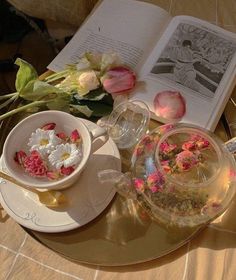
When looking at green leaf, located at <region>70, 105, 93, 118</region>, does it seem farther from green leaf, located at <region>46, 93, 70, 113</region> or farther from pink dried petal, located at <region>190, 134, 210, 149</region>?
pink dried petal, located at <region>190, 134, 210, 149</region>

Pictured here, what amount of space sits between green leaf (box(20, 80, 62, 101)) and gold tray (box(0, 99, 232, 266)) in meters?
0.22

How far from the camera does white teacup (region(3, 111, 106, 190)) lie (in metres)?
0.50

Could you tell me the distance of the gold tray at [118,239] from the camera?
1.66ft

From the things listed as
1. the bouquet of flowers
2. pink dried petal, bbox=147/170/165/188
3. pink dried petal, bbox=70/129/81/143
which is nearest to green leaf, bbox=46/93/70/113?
the bouquet of flowers

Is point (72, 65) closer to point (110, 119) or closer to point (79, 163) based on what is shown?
point (110, 119)

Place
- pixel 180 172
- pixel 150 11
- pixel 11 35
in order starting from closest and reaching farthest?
pixel 180 172
pixel 150 11
pixel 11 35

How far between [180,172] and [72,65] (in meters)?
0.31

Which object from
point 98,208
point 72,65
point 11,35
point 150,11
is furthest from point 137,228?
point 11,35

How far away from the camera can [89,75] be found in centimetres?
63

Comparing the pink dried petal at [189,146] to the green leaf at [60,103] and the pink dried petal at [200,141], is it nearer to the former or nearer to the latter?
the pink dried petal at [200,141]

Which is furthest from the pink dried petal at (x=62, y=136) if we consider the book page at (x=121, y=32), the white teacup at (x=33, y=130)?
the book page at (x=121, y=32)

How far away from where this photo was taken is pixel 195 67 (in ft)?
2.30

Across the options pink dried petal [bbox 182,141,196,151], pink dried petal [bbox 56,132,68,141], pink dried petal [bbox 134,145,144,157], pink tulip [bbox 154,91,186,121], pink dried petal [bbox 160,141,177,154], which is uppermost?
pink dried petal [bbox 182,141,196,151]

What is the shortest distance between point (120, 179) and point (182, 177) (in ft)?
0.31
